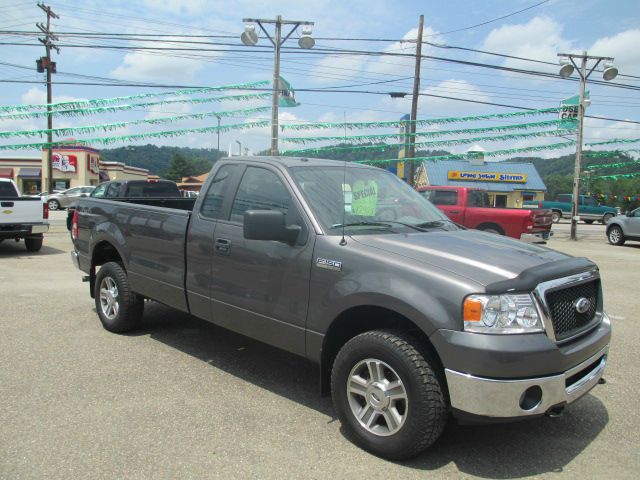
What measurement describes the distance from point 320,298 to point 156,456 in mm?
1417

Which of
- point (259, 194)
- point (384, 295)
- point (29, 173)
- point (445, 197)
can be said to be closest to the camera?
point (384, 295)

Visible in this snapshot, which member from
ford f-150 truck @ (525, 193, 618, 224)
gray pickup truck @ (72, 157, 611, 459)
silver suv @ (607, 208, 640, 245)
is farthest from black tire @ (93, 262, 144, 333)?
ford f-150 truck @ (525, 193, 618, 224)

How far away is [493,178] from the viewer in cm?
5316

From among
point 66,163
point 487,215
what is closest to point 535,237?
point 487,215

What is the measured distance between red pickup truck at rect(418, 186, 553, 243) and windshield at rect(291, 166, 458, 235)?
10339 millimetres

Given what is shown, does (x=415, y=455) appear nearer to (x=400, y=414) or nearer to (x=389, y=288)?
(x=400, y=414)

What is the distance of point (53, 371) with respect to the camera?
15.4 feet

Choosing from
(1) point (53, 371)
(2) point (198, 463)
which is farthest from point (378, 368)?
(1) point (53, 371)

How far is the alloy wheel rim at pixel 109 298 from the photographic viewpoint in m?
5.85

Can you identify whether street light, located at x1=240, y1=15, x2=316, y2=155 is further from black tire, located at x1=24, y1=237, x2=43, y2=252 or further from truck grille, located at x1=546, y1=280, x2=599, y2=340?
truck grille, located at x1=546, y1=280, x2=599, y2=340

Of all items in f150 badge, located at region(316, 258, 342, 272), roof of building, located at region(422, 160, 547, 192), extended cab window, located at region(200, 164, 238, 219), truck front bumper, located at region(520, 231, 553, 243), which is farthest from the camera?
roof of building, located at region(422, 160, 547, 192)

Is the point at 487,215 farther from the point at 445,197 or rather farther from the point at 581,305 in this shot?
the point at 581,305

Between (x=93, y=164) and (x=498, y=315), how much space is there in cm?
5644

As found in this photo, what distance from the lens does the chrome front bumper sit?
2.91 metres
